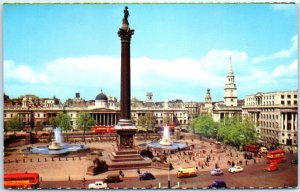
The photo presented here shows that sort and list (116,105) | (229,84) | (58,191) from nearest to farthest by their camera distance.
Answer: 1. (58,191)
2. (229,84)
3. (116,105)

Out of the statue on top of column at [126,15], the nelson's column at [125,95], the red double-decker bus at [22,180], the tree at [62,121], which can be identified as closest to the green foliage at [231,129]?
the nelson's column at [125,95]

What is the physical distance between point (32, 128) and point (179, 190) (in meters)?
5.54

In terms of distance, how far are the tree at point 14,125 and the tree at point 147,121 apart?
421 centimetres

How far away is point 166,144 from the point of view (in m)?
16.1

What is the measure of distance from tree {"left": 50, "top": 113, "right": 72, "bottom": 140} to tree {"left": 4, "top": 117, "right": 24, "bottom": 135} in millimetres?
1172

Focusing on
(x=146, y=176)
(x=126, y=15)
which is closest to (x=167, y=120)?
(x=146, y=176)

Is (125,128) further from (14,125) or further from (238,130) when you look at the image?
(238,130)

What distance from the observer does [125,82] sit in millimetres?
14945

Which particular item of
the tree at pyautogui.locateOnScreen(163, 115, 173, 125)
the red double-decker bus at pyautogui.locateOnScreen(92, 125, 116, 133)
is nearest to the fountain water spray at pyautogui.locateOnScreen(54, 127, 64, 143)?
the red double-decker bus at pyautogui.locateOnScreen(92, 125, 116, 133)

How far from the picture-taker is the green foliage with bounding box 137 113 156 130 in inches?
621

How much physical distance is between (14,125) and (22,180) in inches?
74.0

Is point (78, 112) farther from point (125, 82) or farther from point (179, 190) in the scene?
point (179, 190)

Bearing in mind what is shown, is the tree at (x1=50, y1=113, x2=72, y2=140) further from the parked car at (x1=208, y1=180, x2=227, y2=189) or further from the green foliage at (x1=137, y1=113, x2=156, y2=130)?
the parked car at (x1=208, y1=180, x2=227, y2=189)

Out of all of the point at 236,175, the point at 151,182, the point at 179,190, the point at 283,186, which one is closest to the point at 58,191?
the point at 151,182
